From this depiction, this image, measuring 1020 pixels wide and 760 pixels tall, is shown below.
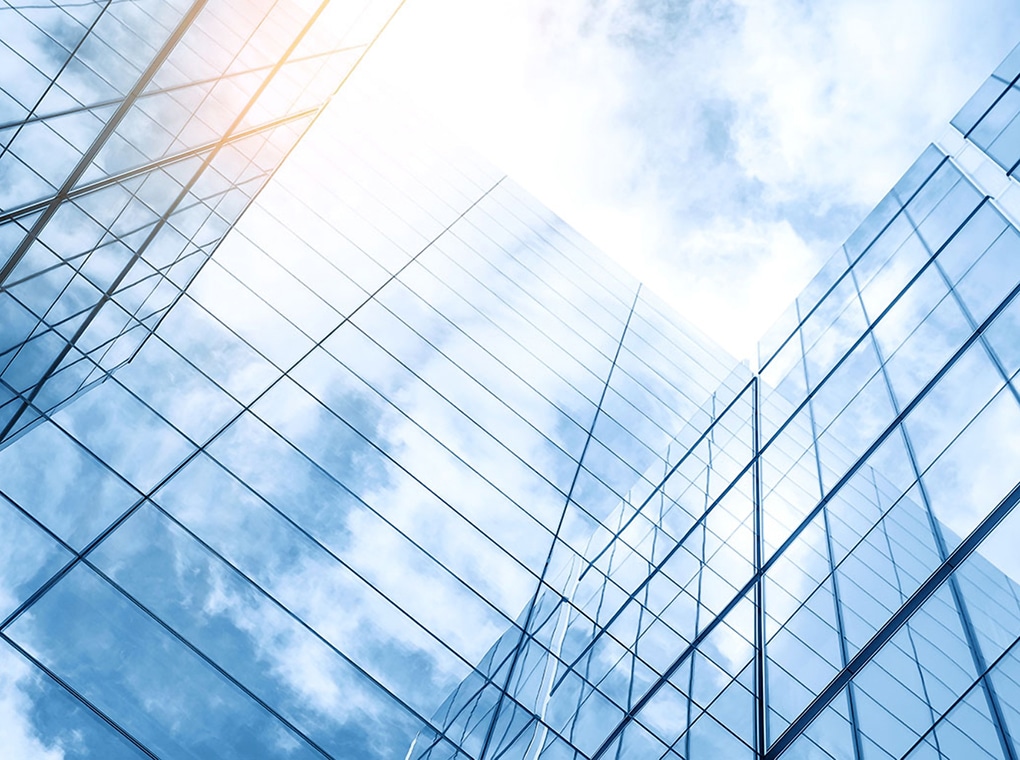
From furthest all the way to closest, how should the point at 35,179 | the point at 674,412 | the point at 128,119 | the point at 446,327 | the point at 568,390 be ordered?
the point at 674,412, the point at 568,390, the point at 446,327, the point at 128,119, the point at 35,179

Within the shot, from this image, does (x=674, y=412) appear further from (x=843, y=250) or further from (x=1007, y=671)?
(x=1007, y=671)

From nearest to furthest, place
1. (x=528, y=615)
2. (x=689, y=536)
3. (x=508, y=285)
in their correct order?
(x=528, y=615), (x=689, y=536), (x=508, y=285)

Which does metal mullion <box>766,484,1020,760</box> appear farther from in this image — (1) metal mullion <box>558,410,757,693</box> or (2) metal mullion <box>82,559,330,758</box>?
(2) metal mullion <box>82,559,330,758</box>

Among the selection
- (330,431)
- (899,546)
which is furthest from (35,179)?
(899,546)

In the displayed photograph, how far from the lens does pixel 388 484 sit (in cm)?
1191

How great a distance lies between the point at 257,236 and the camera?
14719 millimetres

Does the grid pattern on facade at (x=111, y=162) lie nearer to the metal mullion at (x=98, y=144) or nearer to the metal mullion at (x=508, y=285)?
the metal mullion at (x=98, y=144)

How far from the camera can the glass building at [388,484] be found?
8695 mm

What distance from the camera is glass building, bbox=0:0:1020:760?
8.70 meters

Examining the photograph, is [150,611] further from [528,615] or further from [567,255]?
[567,255]

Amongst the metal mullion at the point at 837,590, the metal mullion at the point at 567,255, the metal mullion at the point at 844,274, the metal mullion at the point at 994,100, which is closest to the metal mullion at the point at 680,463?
the metal mullion at the point at 844,274

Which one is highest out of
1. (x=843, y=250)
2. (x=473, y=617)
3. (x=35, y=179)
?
(x=843, y=250)

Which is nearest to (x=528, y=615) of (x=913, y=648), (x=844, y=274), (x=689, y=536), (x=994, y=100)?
(x=689, y=536)

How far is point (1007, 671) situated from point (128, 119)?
12.2 meters
